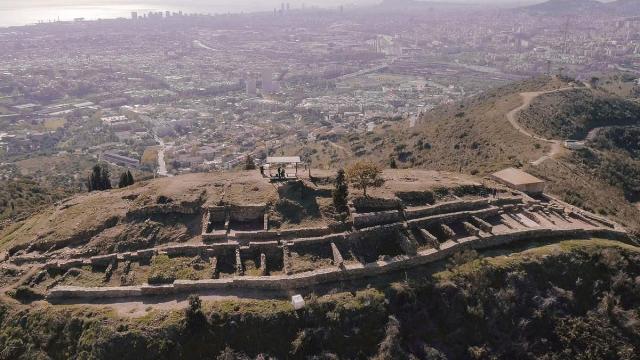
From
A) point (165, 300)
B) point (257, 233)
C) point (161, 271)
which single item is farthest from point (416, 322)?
point (161, 271)

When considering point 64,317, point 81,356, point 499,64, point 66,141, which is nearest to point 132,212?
point 64,317

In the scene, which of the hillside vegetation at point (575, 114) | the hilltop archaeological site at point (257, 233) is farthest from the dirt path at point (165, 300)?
the hillside vegetation at point (575, 114)

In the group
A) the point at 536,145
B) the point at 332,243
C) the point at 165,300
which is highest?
the point at 332,243

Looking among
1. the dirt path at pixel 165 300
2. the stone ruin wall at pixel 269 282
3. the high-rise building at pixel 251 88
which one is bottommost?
the high-rise building at pixel 251 88

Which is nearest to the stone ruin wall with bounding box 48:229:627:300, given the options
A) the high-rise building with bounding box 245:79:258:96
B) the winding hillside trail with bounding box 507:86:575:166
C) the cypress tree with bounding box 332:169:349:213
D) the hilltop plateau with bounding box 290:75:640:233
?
the cypress tree with bounding box 332:169:349:213

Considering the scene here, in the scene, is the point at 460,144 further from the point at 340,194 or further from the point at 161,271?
the point at 161,271

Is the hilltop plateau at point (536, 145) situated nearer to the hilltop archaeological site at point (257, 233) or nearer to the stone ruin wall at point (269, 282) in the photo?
the hilltop archaeological site at point (257, 233)

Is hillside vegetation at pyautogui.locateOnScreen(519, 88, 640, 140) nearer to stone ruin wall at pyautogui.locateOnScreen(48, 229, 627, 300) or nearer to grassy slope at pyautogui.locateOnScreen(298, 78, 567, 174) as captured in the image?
grassy slope at pyautogui.locateOnScreen(298, 78, 567, 174)

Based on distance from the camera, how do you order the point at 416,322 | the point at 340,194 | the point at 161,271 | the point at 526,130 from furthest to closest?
1. the point at 526,130
2. the point at 340,194
3. the point at 161,271
4. the point at 416,322
